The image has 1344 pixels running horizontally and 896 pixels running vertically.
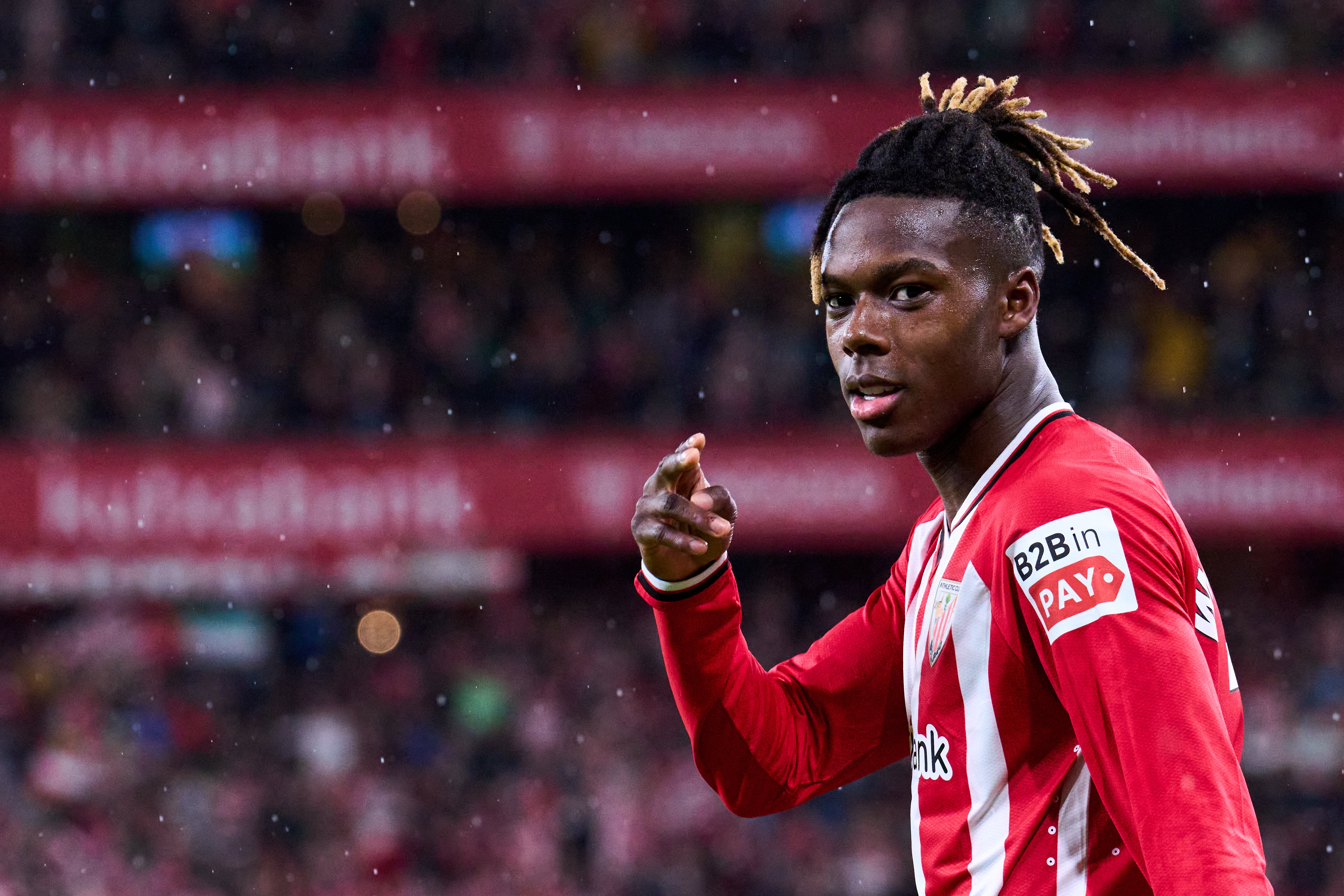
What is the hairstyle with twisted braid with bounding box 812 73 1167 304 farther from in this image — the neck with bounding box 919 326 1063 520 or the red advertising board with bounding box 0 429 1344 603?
the red advertising board with bounding box 0 429 1344 603

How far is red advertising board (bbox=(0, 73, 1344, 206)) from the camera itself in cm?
1302

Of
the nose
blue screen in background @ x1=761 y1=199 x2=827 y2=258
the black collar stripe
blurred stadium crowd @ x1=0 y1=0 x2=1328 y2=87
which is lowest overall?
the black collar stripe

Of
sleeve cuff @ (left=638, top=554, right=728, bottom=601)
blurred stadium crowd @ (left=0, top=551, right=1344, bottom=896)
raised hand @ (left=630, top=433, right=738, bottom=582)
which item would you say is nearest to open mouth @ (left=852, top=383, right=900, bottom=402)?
raised hand @ (left=630, top=433, right=738, bottom=582)

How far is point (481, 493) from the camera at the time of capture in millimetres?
12875

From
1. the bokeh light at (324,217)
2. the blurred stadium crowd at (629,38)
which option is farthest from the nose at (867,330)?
the bokeh light at (324,217)

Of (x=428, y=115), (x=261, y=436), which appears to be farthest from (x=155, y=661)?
(x=428, y=115)

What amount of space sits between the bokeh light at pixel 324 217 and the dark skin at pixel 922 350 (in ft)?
41.3

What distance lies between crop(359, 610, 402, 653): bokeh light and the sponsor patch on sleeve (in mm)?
11927

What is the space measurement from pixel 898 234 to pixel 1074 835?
0.77 metres

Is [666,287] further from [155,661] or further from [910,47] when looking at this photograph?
[155,661]

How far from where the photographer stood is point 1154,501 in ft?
5.98

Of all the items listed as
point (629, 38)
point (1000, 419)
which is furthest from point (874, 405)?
point (629, 38)

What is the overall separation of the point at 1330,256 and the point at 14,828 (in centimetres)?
1137

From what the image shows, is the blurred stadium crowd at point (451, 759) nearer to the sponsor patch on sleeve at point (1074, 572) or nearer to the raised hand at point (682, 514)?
the raised hand at point (682, 514)
